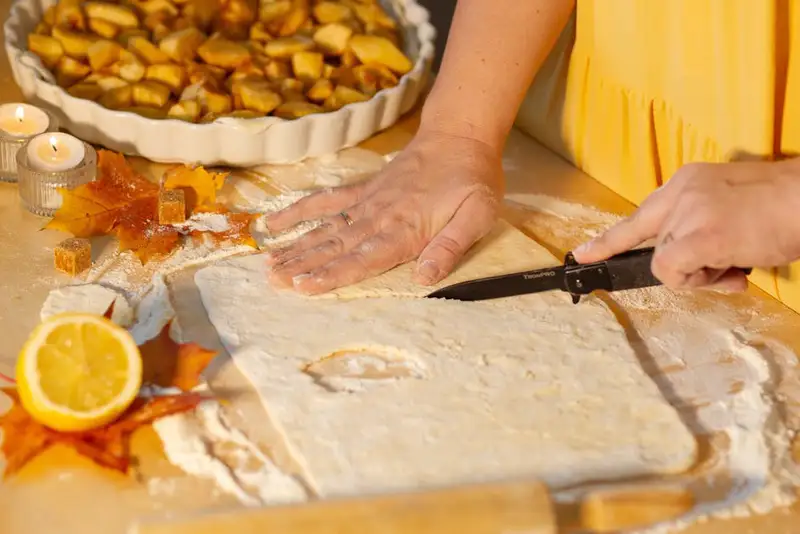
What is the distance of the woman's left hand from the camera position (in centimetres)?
123

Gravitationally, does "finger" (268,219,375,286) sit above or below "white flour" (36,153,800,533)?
above

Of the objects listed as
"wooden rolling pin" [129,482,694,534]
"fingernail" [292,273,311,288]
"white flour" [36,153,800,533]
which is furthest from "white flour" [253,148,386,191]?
"wooden rolling pin" [129,482,694,534]

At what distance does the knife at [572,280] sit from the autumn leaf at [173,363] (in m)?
0.34

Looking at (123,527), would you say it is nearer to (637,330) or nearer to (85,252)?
(85,252)

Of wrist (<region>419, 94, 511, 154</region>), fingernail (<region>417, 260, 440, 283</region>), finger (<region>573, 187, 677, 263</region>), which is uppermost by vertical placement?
finger (<region>573, 187, 677, 263</region>)

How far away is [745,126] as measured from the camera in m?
1.53

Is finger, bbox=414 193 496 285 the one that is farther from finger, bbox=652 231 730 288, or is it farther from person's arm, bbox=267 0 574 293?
finger, bbox=652 231 730 288

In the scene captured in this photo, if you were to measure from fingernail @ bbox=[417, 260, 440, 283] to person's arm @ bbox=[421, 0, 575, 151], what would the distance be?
0.93 ft

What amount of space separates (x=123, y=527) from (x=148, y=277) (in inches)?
18.9

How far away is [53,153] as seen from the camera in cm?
160

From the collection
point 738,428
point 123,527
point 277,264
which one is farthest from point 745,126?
point 123,527

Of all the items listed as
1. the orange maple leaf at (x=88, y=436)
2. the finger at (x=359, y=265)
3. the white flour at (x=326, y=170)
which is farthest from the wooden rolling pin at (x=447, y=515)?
the white flour at (x=326, y=170)

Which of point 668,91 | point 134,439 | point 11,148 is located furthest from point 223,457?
point 668,91

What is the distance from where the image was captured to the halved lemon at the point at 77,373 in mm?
1146
